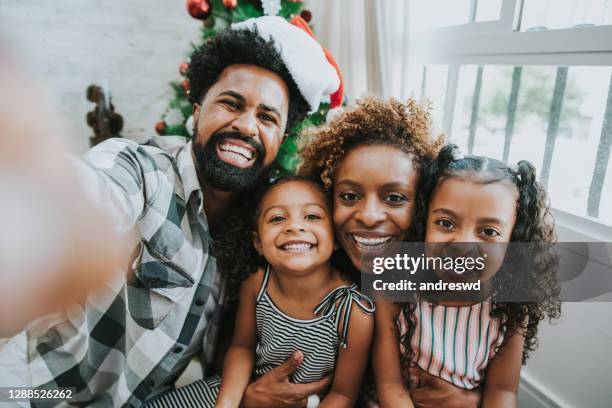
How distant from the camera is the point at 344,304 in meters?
0.97

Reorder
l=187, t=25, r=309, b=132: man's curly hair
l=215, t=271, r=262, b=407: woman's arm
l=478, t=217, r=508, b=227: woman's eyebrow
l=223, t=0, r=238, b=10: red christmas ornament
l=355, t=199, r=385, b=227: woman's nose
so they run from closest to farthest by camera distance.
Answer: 1. l=478, t=217, r=508, b=227: woman's eyebrow
2. l=355, t=199, r=385, b=227: woman's nose
3. l=215, t=271, r=262, b=407: woman's arm
4. l=187, t=25, r=309, b=132: man's curly hair
5. l=223, t=0, r=238, b=10: red christmas ornament

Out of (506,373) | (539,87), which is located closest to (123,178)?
(506,373)

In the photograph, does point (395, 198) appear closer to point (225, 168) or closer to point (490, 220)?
point (490, 220)

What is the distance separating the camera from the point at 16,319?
0.91ft

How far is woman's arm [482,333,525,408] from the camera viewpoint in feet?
2.88

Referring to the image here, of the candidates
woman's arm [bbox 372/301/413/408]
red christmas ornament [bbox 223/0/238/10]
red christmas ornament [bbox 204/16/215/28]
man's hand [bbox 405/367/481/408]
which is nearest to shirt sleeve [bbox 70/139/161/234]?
woman's arm [bbox 372/301/413/408]

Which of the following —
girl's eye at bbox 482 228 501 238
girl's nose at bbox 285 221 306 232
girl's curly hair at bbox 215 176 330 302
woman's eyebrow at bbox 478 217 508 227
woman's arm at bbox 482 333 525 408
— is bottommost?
woman's arm at bbox 482 333 525 408

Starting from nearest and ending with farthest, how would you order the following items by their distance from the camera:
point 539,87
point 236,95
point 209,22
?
point 236,95
point 539,87
point 209,22

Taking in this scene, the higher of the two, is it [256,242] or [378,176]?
[378,176]

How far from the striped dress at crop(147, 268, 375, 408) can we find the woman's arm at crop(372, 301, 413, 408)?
0.12 ft

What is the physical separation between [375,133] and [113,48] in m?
2.05

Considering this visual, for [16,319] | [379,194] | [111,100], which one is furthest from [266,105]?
[111,100]

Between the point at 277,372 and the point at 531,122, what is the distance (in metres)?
1.26

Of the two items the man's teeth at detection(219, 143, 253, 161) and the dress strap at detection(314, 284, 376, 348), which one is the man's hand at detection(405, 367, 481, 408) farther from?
the man's teeth at detection(219, 143, 253, 161)
